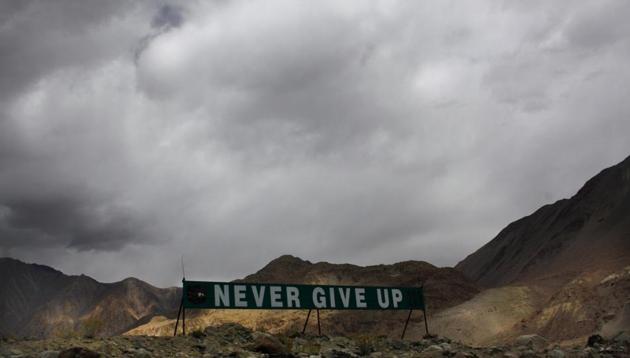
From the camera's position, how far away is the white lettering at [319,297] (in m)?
29.4

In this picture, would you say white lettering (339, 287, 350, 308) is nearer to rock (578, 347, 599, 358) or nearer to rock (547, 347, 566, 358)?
rock (547, 347, 566, 358)

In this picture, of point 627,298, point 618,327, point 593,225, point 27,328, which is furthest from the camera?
point 27,328

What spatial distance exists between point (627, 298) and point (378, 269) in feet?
150

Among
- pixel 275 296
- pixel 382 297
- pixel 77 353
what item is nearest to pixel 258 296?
pixel 275 296

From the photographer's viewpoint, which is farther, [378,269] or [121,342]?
[378,269]

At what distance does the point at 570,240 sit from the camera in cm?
7838

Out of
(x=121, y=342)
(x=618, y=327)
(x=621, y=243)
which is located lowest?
(x=618, y=327)

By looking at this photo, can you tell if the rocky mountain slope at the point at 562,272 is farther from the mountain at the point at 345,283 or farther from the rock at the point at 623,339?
the rock at the point at 623,339

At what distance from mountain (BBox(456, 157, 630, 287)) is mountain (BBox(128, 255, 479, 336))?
10.3 metres

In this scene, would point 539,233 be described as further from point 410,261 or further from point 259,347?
point 259,347

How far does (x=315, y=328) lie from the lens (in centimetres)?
6812

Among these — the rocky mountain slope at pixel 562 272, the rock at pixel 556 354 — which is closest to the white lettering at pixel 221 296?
the rock at pixel 556 354

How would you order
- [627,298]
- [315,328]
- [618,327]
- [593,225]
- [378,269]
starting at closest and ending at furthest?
[618,327], [627,298], [315,328], [593,225], [378,269]

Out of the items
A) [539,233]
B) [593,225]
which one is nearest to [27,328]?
[539,233]
